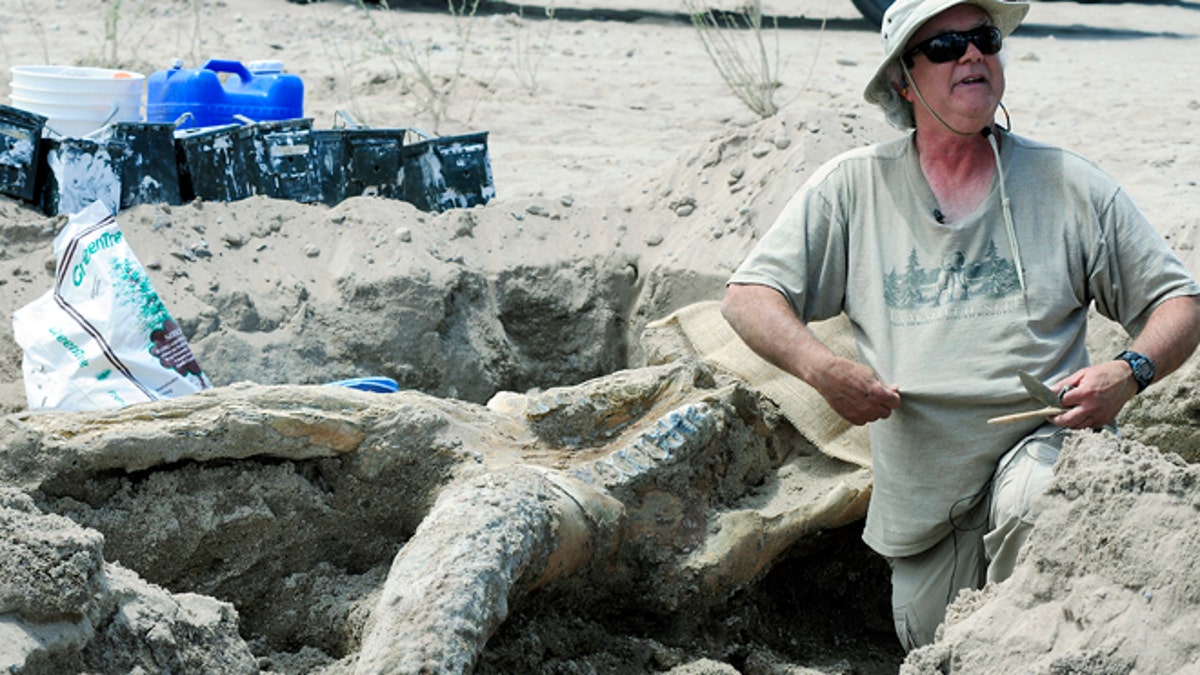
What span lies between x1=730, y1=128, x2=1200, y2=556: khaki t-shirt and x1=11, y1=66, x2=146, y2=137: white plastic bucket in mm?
3137

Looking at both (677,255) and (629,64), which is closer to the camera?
(677,255)

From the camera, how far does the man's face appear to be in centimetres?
330

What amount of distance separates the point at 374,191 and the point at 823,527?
275 centimetres

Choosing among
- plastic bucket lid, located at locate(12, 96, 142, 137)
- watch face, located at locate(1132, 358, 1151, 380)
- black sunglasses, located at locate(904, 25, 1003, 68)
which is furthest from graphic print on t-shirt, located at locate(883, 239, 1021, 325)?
plastic bucket lid, located at locate(12, 96, 142, 137)

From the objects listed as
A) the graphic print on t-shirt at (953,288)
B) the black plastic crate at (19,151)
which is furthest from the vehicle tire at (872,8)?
the graphic print on t-shirt at (953,288)

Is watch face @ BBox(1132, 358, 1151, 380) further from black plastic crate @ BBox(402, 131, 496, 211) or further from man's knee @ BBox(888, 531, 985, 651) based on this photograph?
black plastic crate @ BBox(402, 131, 496, 211)

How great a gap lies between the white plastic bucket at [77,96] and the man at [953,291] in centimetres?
311

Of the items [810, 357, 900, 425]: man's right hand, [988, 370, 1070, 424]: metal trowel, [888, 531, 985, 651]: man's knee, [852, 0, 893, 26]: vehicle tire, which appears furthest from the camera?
[852, 0, 893, 26]: vehicle tire

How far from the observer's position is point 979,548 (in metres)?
3.37

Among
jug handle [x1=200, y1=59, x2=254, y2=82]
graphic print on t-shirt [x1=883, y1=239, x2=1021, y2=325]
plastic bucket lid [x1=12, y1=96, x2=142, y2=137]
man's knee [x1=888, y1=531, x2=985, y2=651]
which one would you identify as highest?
graphic print on t-shirt [x1=883, y1=239, x2=1021, y2=325]

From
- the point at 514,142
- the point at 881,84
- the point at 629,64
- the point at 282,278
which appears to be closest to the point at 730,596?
the point at 881,84

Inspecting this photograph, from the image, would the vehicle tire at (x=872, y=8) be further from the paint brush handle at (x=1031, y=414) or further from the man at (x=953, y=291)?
the paint brush handle at (x=1031, y=414)

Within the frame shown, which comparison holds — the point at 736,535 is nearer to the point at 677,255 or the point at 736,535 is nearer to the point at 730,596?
the point at 730,596

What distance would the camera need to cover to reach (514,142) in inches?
302
